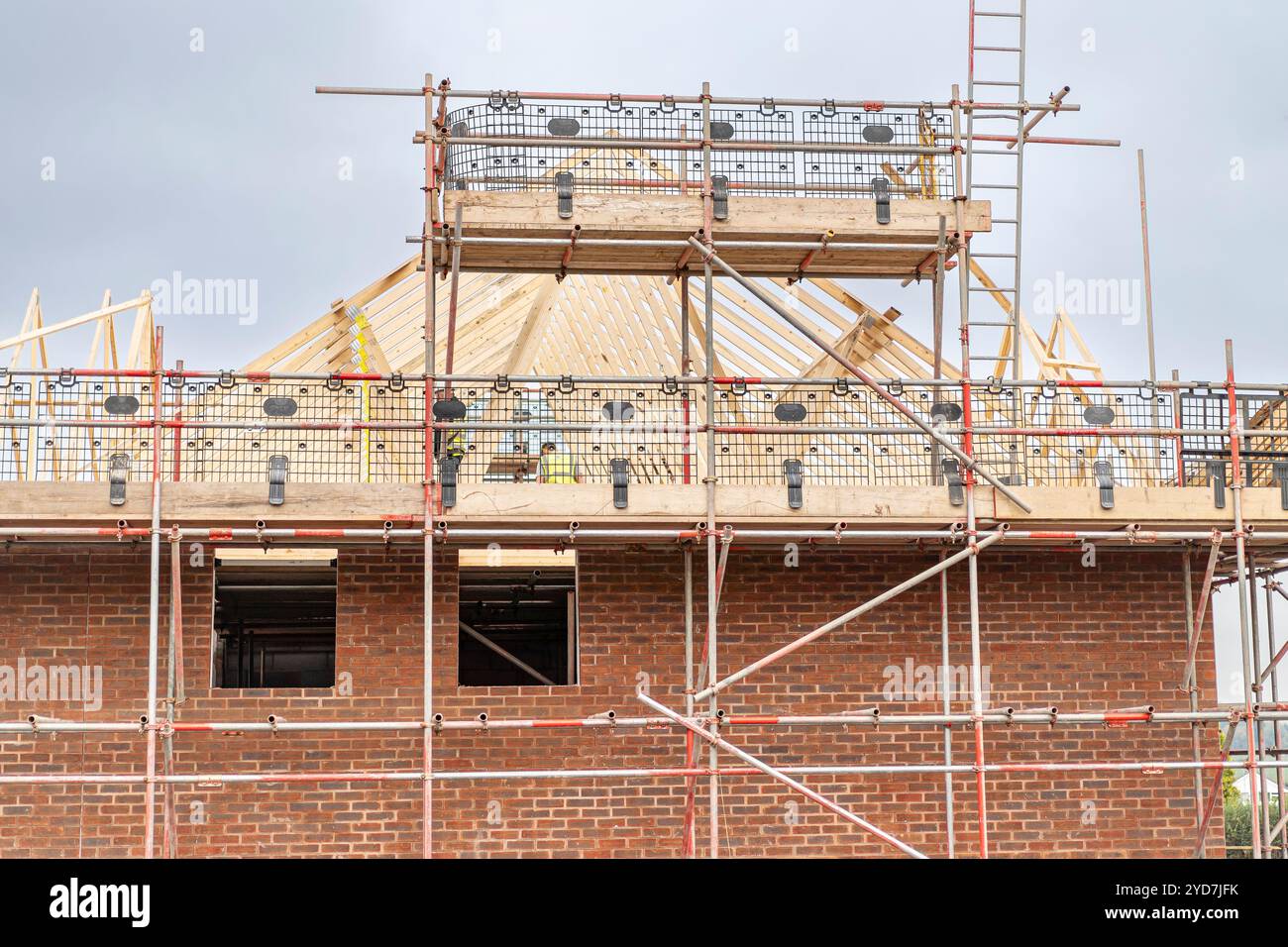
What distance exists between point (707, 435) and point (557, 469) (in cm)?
258

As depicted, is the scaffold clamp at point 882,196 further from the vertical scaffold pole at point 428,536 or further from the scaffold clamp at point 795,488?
the vertical scaffold pole at point 428,536

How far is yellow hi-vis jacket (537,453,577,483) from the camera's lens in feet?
47.9

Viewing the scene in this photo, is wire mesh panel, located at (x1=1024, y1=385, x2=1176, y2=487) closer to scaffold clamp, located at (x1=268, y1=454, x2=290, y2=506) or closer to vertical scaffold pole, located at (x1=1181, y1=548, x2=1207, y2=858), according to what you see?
vertical scaffold pole, located at (x1=1181, y1=548, x2=1207, y2=858)

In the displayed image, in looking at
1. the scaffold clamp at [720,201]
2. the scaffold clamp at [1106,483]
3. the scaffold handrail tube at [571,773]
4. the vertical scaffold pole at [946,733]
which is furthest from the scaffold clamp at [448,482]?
the scaffold clamp at [1106,483]

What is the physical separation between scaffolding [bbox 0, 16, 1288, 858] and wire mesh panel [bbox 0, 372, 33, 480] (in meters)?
0.04

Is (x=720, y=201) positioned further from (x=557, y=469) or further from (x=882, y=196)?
(x=557, y=469)

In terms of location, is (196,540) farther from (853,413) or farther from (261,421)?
(853,413)

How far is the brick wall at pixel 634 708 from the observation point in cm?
1419

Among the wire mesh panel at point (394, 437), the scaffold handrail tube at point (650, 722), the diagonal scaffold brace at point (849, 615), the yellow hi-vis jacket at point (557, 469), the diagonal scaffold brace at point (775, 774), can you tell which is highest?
the wire mesh panel at point (394, 437)

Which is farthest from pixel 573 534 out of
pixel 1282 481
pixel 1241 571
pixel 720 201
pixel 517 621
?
pixel 517 621

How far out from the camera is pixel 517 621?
68.1 feet

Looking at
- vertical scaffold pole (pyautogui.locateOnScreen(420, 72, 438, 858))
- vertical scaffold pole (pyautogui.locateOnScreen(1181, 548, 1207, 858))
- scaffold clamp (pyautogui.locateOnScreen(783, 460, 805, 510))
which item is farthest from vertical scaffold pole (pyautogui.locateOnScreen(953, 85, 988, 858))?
vertical scaffold pole (pyautogui.locateOnScreen(420, 72, 438, 858))

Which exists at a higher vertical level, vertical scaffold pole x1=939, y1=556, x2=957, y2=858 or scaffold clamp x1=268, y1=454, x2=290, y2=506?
scaffold clamp x1=268, y1=454, x2=290, y2=506

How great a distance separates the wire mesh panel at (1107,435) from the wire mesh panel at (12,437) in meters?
8.73
